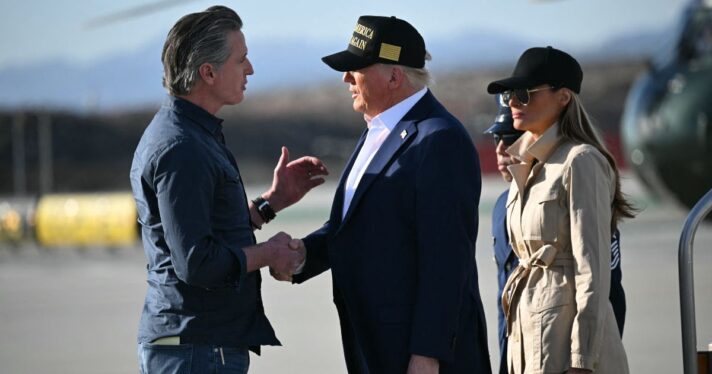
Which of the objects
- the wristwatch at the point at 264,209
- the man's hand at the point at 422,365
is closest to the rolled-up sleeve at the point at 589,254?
the man's hand at the point at 422,365

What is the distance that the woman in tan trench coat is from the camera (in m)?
3.12

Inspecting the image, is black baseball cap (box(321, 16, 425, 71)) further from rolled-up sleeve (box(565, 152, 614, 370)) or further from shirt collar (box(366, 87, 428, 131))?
rolled-up sleeve (box(565, 152, 614, 370))

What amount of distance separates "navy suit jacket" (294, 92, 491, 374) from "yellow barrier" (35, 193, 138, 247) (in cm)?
1174

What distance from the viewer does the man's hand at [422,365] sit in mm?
3033

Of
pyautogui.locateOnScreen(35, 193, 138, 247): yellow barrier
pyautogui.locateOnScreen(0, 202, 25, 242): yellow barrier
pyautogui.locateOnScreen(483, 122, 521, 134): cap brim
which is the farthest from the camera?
pyautogui.locateOnScreen(0, 202, 25, 242): yellow barrier

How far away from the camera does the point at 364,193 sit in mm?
3172

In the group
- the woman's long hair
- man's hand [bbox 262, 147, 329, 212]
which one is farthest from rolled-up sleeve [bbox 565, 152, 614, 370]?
man's hand [bbox 262, 147, 329, 212]

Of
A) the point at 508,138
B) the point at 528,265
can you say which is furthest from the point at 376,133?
the point at 508,138

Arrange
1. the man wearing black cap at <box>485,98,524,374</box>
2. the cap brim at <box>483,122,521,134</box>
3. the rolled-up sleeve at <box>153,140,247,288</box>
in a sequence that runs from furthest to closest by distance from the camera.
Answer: the cap brim at <box>483,122,521,134</box> < the man wearing black cap at <box>485,98,524,374</box> < the rolled-up sleeve at <box>153,140,247,288</box>

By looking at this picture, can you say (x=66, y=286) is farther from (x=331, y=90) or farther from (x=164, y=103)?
(x=331, y=90)

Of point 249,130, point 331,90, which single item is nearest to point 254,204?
point 249,130

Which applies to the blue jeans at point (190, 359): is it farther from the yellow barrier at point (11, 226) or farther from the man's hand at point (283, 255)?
the yellow barrier at point (11, 226)

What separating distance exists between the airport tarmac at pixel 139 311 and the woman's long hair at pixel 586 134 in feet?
11.3

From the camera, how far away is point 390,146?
3.21 meters
